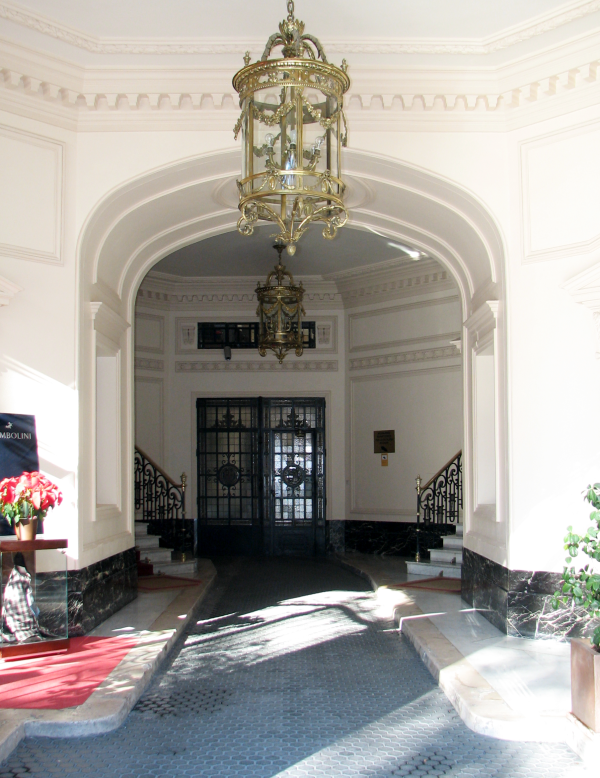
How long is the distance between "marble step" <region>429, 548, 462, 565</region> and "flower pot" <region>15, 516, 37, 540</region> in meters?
5.55

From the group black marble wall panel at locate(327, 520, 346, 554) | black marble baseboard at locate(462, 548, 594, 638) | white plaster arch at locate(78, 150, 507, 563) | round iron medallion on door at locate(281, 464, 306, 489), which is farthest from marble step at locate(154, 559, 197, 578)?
black marble baseboard at locate(462, 548, 594, 638)

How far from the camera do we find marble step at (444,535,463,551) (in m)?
9.82

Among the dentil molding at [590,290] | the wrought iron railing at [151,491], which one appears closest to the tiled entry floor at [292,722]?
the dentil molding at [590,290]

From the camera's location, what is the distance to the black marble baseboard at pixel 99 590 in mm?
6270

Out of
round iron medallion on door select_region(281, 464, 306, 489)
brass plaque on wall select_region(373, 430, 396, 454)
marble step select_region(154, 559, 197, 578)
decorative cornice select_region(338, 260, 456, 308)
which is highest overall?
decorative cornice select_region(338, 260, 456, 308)

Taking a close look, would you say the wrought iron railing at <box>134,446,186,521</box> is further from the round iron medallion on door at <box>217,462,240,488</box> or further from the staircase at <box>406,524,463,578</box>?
the staircase at <box>406,524,463,578</box>

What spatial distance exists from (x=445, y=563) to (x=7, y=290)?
619 centimetres

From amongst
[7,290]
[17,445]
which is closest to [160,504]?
[17,445]

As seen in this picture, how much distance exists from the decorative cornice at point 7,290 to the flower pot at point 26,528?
1694 mm

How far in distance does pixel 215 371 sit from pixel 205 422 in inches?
34.0

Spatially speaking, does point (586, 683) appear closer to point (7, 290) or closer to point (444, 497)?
point (7, 290)

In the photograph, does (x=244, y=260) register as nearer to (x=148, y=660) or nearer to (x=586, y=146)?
(x=586, y=146)

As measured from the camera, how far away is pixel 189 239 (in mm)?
8117

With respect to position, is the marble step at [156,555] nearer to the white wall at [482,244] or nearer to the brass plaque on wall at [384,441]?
the white wall at [482,244]
